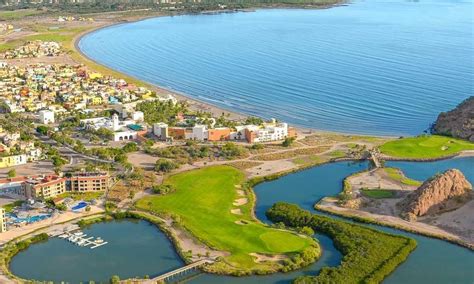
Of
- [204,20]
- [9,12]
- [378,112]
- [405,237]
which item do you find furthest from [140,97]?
[9,12]

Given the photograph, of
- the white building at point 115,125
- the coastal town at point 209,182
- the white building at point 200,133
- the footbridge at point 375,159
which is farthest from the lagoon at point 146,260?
the white building at point 115,125

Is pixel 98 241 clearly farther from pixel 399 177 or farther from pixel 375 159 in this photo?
pixel 375 159

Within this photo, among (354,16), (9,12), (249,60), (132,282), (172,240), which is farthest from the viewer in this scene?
(9,12)

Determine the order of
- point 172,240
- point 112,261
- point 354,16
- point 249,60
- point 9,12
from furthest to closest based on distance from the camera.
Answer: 1. point 9,12
2. point 354,16
3. point 249,60
4. point 172,240
5. point 112,261

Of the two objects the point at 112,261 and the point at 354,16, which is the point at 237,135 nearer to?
the point at 112,261

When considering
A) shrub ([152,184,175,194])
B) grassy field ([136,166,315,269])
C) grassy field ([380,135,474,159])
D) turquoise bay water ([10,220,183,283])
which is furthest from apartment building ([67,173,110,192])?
grassy field ([380,135,474,159])

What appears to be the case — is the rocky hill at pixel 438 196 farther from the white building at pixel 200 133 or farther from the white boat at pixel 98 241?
the white building at pixel 200 133

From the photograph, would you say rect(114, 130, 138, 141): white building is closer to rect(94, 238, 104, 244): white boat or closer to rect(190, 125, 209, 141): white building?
rect(190, 125, 209, 141): white building
